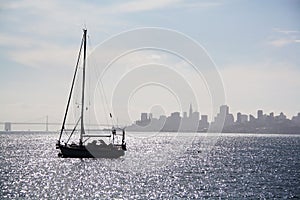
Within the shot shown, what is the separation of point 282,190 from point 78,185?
2645 cm

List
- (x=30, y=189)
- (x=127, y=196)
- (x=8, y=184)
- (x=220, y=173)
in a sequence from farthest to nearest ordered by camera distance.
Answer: (x=220, y=173), (x=8, y=184), (x=30, y=189), (x=127, y=196)

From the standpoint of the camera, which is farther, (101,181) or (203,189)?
(101,181)

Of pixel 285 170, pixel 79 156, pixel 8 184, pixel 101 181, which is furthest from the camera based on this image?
pixel 79 156

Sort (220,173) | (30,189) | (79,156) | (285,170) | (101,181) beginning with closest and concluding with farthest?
(30,189)
(101,181)
(220,173)
(285,170)
(79,156)

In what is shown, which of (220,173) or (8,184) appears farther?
(220,173)

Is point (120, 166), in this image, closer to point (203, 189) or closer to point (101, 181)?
point (101, 181)

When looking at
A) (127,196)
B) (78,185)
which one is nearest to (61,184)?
(78,185)

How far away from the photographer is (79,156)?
11575 cm

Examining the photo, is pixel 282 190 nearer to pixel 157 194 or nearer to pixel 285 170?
pixel 157 194

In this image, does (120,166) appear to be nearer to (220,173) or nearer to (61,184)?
(220,173)

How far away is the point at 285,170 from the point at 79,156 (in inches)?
1555

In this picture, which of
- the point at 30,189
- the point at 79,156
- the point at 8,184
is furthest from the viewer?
the point at 79,156

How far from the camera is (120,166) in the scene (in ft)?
355

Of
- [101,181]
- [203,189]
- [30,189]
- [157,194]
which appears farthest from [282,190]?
[30,189]
